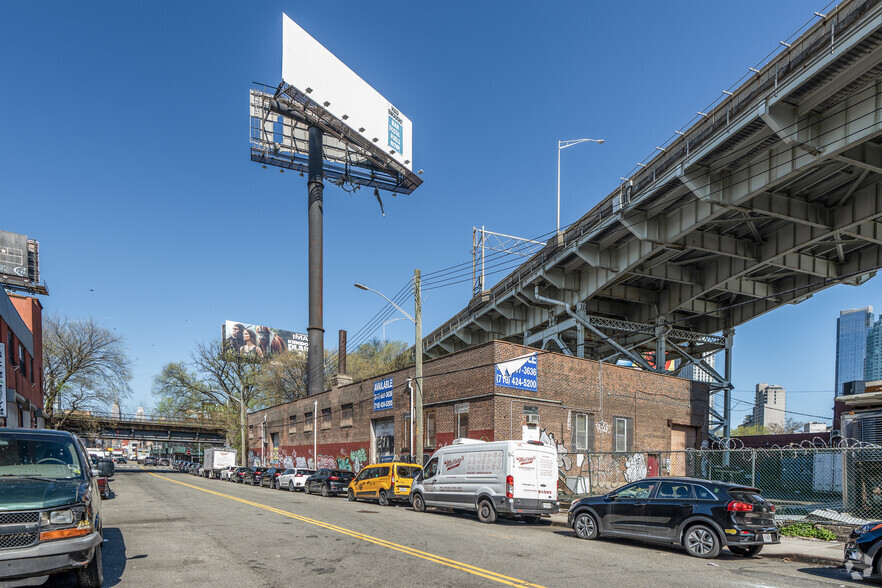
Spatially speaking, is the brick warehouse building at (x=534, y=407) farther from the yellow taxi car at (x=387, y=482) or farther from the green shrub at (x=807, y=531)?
the green shrub at (x=807, y=531)

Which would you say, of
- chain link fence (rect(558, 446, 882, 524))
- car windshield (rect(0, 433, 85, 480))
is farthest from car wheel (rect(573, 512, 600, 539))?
car windshield (rect(0, 433, 85, 480))

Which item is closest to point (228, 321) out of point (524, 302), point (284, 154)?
point (284, 154)

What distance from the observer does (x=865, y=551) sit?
8562mm

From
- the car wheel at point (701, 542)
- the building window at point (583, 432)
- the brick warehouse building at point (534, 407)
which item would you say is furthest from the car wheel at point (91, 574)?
the building window at point (583, 432)

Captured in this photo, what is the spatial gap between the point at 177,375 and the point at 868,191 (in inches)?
2536

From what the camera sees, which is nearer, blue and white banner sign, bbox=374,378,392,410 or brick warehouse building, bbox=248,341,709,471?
brick warehouse building, bbox=248,341,709,471

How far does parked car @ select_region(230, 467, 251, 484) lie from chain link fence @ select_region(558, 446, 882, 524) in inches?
1018

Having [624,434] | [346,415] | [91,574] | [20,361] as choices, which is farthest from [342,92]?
[91,574]

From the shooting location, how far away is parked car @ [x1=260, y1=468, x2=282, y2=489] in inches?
1409

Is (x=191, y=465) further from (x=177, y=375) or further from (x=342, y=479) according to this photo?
(x=342, y=479)

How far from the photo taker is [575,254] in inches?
1232

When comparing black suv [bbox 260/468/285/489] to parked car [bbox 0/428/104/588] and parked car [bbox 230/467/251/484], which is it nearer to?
parked car [bbox 230/467/251/484]

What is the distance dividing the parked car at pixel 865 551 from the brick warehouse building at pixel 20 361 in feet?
75.7

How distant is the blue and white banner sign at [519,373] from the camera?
82.1ft
